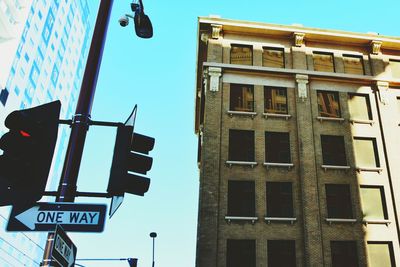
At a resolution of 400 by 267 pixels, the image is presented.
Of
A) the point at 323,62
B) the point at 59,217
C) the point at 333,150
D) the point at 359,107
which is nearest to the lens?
the point at 59,217

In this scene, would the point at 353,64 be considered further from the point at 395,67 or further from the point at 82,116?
the point at 82,116

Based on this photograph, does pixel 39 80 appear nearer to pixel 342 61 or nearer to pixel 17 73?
pixel 17 73

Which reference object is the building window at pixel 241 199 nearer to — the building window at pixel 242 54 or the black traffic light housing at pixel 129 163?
the building window at pixel 242 54

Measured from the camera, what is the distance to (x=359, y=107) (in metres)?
29.0

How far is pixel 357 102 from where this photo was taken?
1149 inches

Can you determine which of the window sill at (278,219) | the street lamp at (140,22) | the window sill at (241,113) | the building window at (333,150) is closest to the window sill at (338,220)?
the window sill at (278,219)

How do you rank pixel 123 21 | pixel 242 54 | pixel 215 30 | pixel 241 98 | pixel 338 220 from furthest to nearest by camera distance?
1. pixel 242 54
2. pixel 215 30
3. pixel 241 98
4. pixel 338 220
5. pixel 123 21

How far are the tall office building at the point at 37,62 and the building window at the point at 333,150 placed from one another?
4416 centimetres

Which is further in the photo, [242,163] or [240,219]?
[242,163]

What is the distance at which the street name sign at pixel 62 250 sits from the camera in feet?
12.8

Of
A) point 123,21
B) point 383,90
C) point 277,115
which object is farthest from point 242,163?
point 123,21

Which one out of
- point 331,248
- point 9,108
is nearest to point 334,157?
point 331,248

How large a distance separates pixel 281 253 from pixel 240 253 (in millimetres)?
2539

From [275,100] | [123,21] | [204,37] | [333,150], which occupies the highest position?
[204,37]
